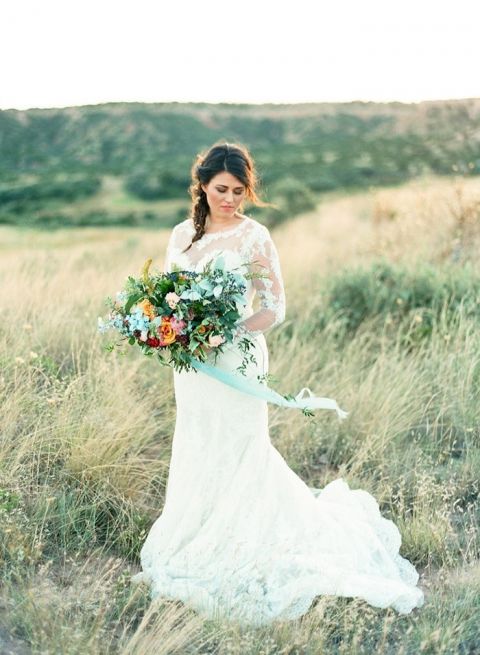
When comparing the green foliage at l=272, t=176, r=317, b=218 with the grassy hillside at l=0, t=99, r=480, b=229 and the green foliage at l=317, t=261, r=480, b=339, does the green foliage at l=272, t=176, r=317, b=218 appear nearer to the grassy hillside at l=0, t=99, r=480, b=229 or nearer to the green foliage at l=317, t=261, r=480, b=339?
the grassy hillside at l=0, t=99, r=480, b=229

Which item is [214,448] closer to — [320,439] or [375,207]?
[320,439]

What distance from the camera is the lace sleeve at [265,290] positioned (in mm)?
3494

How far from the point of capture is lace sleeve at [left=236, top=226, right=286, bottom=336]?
138 inches

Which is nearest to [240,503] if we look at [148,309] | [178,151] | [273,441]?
[148,309]

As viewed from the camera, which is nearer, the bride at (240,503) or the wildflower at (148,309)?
the wildflower at (148,309)

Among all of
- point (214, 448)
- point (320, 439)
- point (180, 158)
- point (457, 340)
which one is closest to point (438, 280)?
point (457, 340)

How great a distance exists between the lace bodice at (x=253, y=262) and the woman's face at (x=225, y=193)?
10 cm

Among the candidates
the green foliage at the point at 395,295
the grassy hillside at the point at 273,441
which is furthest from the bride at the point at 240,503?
the green foliage at the point at 395,295

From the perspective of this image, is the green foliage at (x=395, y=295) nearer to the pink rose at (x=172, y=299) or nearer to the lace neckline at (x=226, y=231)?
the lace neckline at (x=226, y=231)

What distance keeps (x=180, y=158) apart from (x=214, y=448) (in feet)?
169

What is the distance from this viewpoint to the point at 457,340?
5.93 metres

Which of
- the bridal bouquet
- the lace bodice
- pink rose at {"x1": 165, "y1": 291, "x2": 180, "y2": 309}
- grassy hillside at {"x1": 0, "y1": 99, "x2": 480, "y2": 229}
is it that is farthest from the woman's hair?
grassy hillside at {"x1": 0, "y1": 99, "x2": 480, "y2": 229}

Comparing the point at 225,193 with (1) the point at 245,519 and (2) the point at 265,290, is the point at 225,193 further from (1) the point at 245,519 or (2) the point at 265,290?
(1) the point at 245,519

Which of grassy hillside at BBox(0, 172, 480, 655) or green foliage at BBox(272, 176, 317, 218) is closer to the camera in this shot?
grassy hillside at BBox(0, 172, 480, 655)
